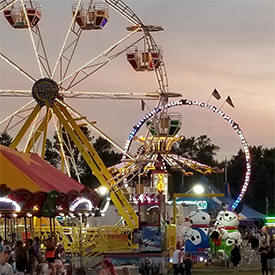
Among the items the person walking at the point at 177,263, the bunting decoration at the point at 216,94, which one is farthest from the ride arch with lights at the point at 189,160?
the person walking at the point at 177,263

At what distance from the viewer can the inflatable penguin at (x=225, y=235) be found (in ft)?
116

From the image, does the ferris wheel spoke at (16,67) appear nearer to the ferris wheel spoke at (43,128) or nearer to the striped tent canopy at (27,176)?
the ferris wheel spoke at (43,128)

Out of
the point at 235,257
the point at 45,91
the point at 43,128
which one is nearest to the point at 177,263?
the point at 235,257

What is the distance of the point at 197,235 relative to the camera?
117 feet

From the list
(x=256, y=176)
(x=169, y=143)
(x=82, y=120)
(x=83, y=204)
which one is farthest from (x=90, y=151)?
(x=256, y=176)

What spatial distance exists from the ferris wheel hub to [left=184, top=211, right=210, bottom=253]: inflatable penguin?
22.4 ft

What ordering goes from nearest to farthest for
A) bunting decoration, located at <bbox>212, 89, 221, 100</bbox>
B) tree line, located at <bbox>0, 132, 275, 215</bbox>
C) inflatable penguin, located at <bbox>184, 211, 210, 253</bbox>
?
inflatable penguin, located at <bbox>184, 211, 210, 253</bbox> < bunting decoration, located at <bbox>212, 89, 221, 100</bbox> < tree line, located at <bbox>0, 132, 275, 215</bbox>

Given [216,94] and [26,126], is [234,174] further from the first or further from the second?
[26,126]

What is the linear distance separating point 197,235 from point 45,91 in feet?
25.0

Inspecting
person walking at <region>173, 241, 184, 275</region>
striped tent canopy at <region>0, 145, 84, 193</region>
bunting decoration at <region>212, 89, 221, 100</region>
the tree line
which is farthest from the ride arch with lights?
the tree line

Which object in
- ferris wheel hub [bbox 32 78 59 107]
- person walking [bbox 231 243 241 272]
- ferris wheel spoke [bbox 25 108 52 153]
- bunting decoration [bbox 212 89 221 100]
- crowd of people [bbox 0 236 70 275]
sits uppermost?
bunting decoration [bbox 212 89 221 100]

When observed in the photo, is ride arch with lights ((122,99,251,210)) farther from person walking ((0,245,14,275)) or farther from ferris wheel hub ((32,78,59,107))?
person walking ((0,245,14,275))

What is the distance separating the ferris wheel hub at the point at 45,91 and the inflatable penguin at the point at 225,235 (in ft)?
25.1

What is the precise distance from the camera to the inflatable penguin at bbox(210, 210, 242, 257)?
3528 cm
